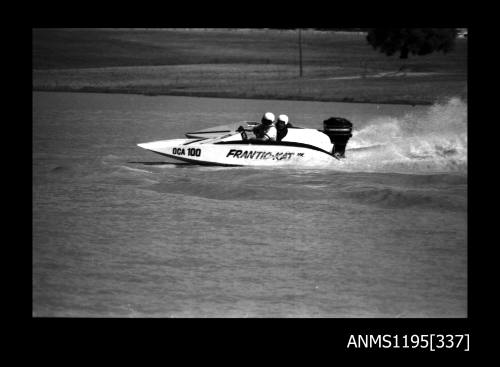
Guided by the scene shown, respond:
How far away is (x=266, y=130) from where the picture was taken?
19250 millimetres

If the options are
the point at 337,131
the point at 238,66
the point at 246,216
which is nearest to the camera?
the point at 246,216

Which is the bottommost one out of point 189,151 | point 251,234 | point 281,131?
point 251,234

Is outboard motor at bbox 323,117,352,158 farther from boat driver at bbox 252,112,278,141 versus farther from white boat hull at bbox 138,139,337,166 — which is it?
boat driver at bbox 252,112,278,141

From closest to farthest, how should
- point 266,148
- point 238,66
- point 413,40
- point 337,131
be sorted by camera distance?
point 266,148 → point 337,131 → point 238,66 → point 413,40

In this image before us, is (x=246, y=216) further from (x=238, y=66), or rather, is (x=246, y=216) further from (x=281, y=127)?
(x=238, y=66)

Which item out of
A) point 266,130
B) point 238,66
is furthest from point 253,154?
point 238,66

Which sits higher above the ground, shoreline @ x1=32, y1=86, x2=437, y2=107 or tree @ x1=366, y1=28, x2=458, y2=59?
tree @ x1=366, y1=28, x2=458, y2=59

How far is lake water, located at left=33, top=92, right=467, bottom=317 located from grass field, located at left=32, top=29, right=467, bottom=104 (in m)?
26.3

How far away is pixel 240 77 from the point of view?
191ft

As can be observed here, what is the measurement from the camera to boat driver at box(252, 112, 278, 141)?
19.1 m

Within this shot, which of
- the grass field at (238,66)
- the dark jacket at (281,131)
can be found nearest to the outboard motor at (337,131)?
the dark jacket at (281,131)

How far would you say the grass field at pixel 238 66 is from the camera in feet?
166

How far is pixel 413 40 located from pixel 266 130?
5615 centimetres

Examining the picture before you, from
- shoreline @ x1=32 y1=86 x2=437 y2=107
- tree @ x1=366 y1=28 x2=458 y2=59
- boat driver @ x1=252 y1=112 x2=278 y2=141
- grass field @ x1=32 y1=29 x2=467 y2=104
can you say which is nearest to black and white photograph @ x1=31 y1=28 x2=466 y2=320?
boat driver @ x1=252 y1=112 x2=278 y2=141
